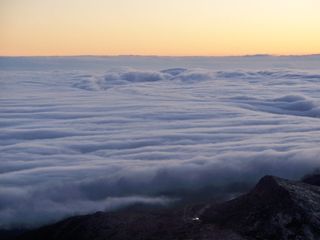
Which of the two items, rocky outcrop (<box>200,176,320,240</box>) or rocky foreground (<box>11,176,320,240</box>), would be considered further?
rocky foreground (<box>11,176,320,240</box>)

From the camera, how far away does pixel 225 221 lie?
1419cm

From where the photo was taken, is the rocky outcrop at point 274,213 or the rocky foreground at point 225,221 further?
the rocky foreground at point 225,221

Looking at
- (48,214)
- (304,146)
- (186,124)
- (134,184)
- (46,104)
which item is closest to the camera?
(48,214)

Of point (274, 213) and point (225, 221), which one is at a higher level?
point (274, 213)

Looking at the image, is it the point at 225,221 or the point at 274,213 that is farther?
the point at 225,221

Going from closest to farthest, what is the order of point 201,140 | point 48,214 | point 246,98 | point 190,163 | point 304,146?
point 48,214, point 190,163, point 304,146, point 201,140, point 246,98

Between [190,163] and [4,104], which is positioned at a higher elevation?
[190,163]

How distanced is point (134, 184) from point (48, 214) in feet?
11.6

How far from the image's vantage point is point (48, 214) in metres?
15.8

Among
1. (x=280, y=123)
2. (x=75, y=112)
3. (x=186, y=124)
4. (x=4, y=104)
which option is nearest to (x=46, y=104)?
(x=4, y=104)

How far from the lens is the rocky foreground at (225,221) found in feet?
42.9

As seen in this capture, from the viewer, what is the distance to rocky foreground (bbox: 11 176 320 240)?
13078mm

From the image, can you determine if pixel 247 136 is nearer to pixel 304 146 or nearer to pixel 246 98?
pixel 304 146

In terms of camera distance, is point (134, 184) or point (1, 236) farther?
point (134, 184)
